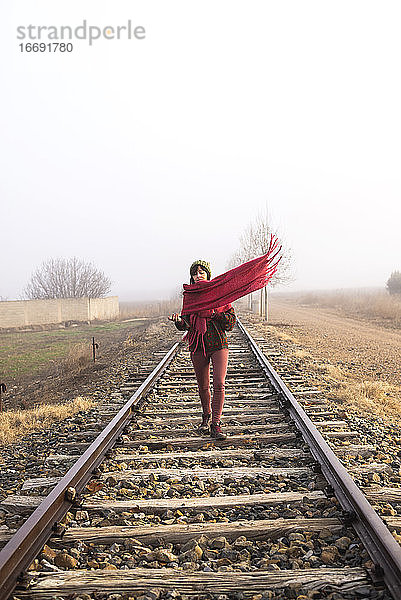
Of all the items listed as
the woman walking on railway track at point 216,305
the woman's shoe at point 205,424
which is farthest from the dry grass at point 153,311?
the woman walking on railway track at point 216,305

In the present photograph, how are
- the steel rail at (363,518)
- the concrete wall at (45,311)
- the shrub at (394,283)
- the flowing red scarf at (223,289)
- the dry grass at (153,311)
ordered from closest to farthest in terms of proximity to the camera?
1. the steel rail at (363,518)
2. the flowing red scarf at (223,289)
3. the concrete wall at (45,311)
4. the dry grass at (153,311)
5. the shrub at (394,283)

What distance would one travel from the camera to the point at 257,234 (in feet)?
112

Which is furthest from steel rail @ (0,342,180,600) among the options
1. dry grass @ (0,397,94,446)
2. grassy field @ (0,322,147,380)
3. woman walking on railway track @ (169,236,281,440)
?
grassy field @ (0,322,147,380)

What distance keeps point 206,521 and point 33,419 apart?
14.6 feet

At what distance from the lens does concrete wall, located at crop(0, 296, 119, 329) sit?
116 feet

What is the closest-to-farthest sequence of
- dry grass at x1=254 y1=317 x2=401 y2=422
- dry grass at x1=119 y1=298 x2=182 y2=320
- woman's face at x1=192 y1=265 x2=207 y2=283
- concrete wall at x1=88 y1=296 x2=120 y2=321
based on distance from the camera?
1. woman's face at x1=192 y1=265 x2=207 y2=283
2. dry grass at x1=254 y1=317 x2=401 y2=422
3. concrete wall at x1=88 y1=296 x2=120 y2=321
4. dry grass at x1=119 y1=298 x2=182 y2=320

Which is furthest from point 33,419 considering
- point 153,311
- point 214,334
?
point 153,311

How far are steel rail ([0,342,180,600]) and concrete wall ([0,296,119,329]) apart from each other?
33.3m

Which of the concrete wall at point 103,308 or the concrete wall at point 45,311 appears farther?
the concrete wall at point 103,308

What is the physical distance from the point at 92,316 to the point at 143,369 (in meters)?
31.5

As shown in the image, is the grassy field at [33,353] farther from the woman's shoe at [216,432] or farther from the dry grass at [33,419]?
the woman's shoe at [216,432]

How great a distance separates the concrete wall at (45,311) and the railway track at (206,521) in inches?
1292

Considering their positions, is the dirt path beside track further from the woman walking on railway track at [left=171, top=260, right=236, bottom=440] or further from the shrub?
the shrub

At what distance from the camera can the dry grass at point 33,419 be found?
6226 mm
